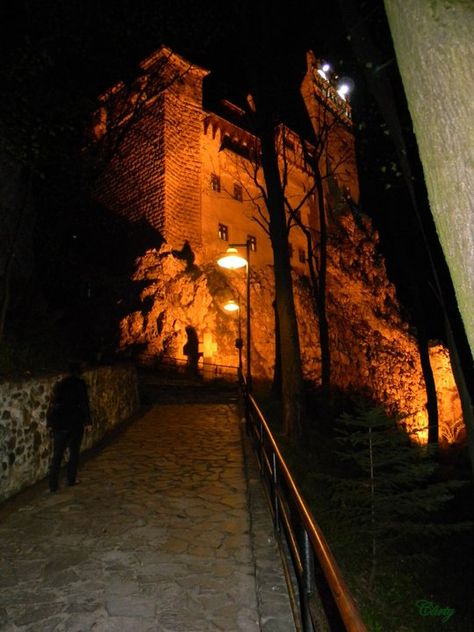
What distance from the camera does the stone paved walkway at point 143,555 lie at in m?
3.50

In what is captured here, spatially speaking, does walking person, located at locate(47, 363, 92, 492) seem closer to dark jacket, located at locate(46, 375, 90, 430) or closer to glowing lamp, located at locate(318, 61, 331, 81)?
dark jacket, located at locate(46, 375, 90, 430)

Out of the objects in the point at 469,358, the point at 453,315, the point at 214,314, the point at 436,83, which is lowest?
the point at 469,358

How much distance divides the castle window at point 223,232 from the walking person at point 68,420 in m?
23.8

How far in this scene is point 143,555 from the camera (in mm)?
4605

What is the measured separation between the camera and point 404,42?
196 cm

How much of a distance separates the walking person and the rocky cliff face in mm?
16717

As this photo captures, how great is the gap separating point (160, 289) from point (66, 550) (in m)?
21.1

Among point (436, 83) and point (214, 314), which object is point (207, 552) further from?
point (214, 314)

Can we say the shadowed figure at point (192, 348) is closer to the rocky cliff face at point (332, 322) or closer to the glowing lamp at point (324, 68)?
the rocky cliff face at point (332, 322)

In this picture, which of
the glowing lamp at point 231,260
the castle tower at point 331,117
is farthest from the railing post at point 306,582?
the castle tower at point 331,117

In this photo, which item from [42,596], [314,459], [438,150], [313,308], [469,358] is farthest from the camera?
[313,308]

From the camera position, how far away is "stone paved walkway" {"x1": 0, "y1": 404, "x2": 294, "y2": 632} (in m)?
3.50

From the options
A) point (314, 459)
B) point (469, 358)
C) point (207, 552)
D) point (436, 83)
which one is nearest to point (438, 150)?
point (436, 83)

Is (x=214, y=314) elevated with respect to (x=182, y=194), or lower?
lower
